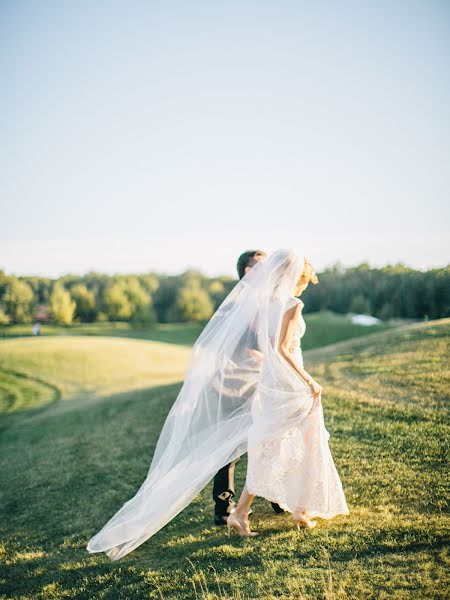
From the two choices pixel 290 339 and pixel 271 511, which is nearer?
pixel 290 339

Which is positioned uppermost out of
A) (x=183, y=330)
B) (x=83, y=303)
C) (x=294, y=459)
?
(x=83, y=303)

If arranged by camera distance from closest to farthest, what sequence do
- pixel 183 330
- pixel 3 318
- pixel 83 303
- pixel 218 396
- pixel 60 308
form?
pixel 218 396, pixel 183 330, pixel 3 318, pixel 60 308, pixel 83 303

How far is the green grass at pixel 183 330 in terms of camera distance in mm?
42844

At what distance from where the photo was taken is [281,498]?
4.95 m

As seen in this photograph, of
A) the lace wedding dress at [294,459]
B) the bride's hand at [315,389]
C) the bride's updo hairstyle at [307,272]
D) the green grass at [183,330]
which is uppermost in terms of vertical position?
the bride's updo hairstyle at [307,272]

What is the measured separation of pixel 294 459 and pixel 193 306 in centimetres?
6771

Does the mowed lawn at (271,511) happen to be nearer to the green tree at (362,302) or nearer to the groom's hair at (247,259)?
the groom's hair at (247,259)

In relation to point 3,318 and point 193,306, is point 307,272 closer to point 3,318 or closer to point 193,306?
point 3,318

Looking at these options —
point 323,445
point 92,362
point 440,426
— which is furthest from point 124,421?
point 92,362

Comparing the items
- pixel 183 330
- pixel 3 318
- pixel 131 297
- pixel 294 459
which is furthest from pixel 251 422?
pixel 131 297

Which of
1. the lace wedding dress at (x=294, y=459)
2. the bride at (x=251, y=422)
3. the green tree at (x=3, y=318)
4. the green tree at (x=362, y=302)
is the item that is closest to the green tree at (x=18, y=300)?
the green tree at (x=3, y=318)

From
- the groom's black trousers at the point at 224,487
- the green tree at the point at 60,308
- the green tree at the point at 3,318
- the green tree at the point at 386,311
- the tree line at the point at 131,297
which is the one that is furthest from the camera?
the green tree at the point at 60,308

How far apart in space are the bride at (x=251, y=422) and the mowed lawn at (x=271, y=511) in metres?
0.41

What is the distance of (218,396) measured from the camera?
543 cm
